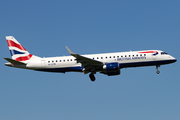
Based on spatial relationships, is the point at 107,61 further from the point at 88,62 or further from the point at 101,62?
the point at 88,62

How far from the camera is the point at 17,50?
49344mm

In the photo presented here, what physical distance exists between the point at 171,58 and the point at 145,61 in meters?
4.89

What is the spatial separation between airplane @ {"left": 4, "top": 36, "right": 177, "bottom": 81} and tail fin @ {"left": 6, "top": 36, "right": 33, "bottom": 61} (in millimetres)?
1723

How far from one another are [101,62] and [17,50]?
16.4 meters

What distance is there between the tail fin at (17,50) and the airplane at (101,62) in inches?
67.8

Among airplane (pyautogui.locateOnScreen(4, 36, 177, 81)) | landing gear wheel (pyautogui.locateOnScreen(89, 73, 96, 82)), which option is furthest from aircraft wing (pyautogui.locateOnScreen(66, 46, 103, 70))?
landing gear wheel (pyautogui.locateOnScreen(89, 73, 96, 82))

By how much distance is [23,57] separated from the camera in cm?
4872

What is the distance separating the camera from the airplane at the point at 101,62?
44.2 metres

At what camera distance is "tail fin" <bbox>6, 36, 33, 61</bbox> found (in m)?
48.7

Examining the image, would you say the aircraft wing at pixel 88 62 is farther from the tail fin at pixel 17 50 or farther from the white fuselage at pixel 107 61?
the tail fin at pixel 17 50

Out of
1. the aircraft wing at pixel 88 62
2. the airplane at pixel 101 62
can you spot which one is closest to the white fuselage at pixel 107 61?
the airplane at pixel 101 62

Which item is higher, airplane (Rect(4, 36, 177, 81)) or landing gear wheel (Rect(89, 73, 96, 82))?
airplane (Rect(4, 36, 177, 81))

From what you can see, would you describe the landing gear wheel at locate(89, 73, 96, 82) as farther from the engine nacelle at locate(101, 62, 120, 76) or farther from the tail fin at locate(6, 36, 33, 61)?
the tail fin at locate(6, 36, 33, 61)

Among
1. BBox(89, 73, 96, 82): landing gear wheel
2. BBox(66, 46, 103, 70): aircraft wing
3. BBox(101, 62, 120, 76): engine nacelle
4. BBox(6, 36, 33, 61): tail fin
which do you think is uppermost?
BBox(6, 36, 33, 61): tail fin
